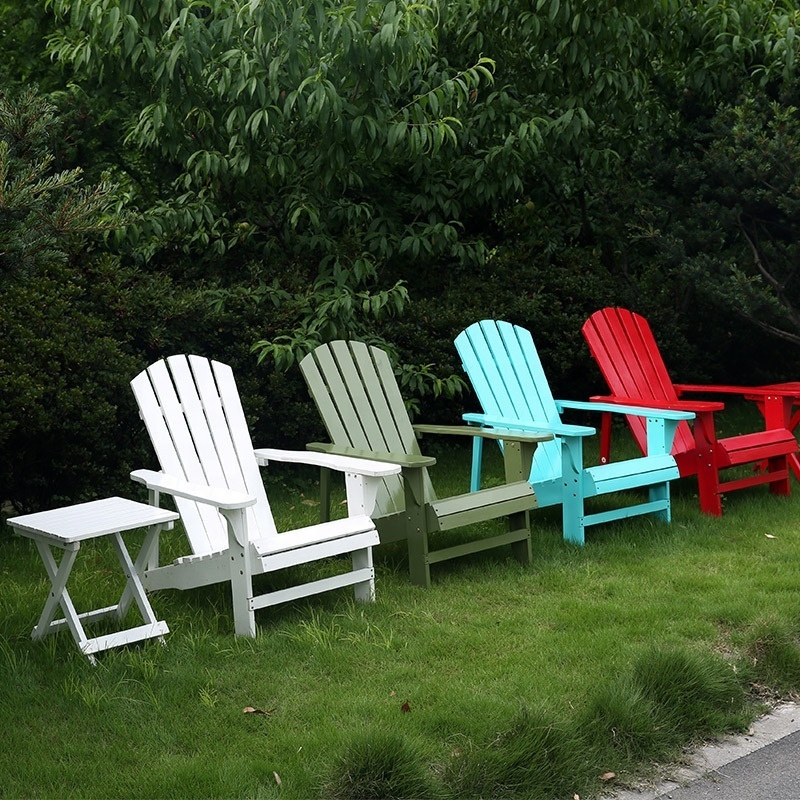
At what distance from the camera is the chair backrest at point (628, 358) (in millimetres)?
6176

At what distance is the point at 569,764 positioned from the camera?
2.90 m

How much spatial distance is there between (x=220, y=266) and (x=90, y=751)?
4362mm

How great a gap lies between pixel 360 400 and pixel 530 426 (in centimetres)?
85

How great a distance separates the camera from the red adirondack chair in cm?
559

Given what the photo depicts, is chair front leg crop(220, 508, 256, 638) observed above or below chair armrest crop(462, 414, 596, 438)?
below

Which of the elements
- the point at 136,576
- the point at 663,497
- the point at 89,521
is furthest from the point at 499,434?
the point at 89,521

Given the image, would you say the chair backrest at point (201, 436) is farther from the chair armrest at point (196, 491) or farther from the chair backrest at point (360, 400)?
the chair backrest at point (360, 400)

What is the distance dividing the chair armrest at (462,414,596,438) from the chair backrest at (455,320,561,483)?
0.29 feet

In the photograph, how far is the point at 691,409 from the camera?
5.53 meters

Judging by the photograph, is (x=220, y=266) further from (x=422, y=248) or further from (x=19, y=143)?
(x=19, y=143)

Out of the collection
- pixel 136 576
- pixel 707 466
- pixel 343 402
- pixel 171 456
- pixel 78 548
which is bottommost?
pixel 707 466

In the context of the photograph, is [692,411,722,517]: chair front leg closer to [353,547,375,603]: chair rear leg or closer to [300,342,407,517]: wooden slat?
[300,342,407,517]: wooden slat

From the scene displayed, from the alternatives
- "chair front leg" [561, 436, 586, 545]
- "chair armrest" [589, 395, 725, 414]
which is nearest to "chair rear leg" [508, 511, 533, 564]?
"chair front leg" [561, 436, 586, 545]

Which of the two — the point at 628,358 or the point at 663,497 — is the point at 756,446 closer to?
the point at 663,497
